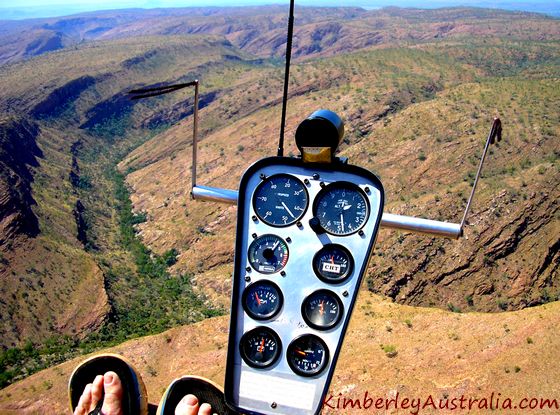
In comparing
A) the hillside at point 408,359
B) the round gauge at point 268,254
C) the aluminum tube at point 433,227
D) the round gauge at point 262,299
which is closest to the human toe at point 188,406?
the round gauge at point 262,299

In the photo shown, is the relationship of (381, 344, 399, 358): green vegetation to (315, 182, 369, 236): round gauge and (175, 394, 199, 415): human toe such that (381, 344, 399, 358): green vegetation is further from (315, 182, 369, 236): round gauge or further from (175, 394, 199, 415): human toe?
(315, 182, 369, 236): round gauge

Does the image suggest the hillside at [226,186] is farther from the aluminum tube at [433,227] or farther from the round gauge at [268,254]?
the round gauge at [268,254]

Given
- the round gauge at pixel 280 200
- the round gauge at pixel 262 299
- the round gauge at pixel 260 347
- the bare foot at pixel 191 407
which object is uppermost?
the round gauge at pixel 280 200

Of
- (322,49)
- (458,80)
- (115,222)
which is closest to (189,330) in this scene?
(115,222)

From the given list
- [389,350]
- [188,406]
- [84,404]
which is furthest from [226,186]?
[188,406]

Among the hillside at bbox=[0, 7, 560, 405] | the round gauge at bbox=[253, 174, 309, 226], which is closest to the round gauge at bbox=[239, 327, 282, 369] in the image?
the round gauge at bbox=[253, 174, 309, 226]

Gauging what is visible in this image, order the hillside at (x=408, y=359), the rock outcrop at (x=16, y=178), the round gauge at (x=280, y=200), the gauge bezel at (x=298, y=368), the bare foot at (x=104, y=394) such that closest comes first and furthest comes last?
1. the gauge bezel at (x=298, y=368)
2. the round gauge at (x=280, y=200)
3. the bare foot at (x=104, y=394)
4. the hillside at (x=408, y=359)
5. the rock outcrop at (x=16, y=178)
